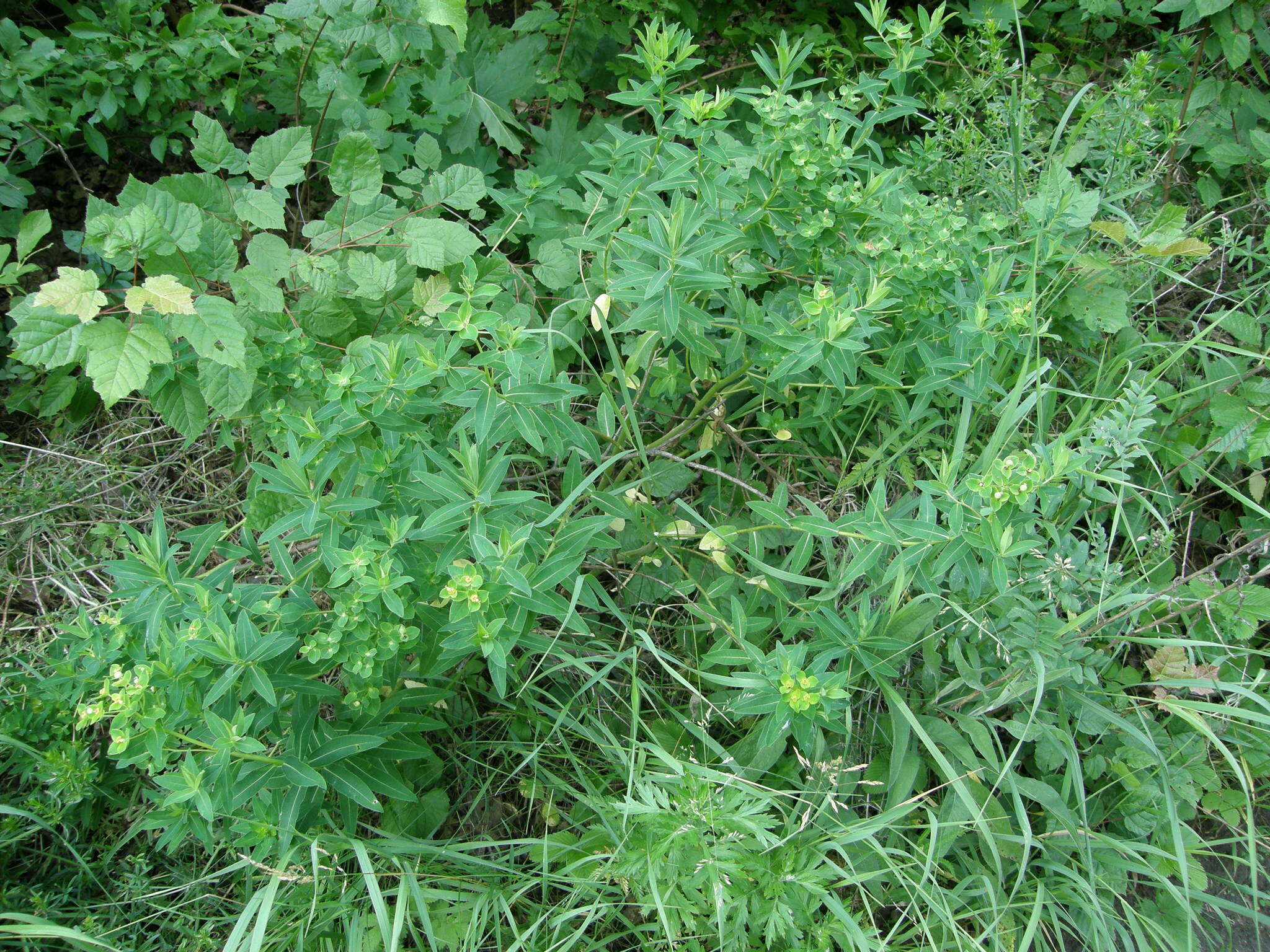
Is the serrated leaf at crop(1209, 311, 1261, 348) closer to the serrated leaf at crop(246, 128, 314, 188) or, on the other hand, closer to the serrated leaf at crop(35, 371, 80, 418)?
the serrated leaf at crop(246, 128, 314, 188)

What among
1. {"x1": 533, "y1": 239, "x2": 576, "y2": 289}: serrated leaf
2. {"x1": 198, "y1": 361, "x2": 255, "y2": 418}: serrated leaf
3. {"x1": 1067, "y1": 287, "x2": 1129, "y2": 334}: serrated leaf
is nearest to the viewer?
{"x1": 198, "y1": 361, "x2": 255, "y2": 418}: serrated leaf

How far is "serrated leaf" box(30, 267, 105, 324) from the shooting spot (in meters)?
1.81

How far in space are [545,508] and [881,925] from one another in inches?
51.4

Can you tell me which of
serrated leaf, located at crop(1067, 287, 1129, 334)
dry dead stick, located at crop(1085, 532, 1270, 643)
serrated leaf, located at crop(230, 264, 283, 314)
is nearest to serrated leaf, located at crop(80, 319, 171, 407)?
serrated leaf, located at crop(230, 264, 283, 314)

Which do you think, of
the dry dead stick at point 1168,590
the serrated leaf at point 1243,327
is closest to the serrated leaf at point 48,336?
the dry dead stick at point 1168,590

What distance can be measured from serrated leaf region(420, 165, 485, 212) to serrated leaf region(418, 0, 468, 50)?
53 centimetres

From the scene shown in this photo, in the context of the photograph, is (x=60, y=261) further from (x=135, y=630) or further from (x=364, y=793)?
(x=364, y=793)

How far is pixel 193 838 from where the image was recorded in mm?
2203

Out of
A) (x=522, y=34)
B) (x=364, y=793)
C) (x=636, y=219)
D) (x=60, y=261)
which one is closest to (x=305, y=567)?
(x=364, y=793)

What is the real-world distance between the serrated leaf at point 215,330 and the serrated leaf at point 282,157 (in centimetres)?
58

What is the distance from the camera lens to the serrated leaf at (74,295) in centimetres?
181

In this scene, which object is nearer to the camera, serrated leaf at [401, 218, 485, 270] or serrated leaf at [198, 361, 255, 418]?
serrated leaf at [198, 361, 255, 418]

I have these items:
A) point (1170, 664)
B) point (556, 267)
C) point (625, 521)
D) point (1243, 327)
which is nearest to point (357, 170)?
point (556, 267)

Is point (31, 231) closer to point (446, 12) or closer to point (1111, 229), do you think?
point (446, 12)
